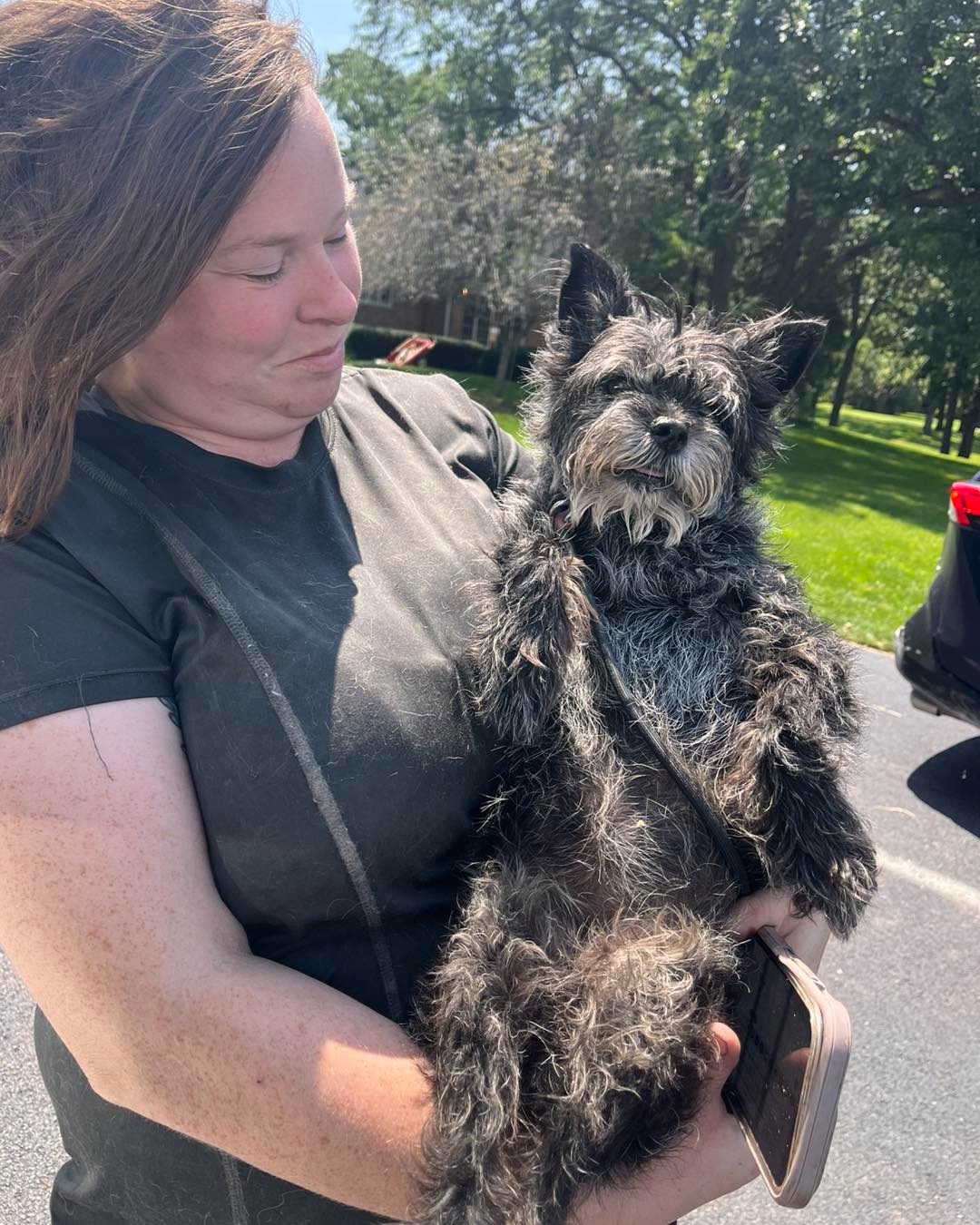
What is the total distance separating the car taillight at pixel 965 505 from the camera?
4680 millimetres

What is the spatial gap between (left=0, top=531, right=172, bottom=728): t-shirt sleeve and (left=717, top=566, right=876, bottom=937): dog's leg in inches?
47.5

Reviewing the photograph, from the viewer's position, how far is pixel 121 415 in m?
1.60

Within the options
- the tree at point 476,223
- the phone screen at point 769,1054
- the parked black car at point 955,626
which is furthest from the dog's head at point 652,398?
the tree at point 476,223

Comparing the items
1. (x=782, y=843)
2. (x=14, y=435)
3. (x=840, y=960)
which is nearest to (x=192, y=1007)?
(x=14, y=435)

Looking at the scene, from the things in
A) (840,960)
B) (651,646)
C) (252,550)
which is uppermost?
(252,550)

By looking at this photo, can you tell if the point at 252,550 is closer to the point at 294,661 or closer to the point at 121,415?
the point at 294,661

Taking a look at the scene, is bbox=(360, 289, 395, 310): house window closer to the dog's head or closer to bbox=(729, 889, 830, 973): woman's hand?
the dog's head

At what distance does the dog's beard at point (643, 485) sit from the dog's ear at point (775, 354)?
0.24 metres

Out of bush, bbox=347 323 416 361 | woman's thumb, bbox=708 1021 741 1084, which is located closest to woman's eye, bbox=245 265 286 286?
woman's thumb, bbox=708 1021 741 1084

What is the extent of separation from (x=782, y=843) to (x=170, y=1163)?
1.26m

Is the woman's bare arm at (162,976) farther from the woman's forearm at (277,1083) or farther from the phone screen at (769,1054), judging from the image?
the phone screen at (769,1054)

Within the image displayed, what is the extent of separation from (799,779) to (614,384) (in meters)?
1.09

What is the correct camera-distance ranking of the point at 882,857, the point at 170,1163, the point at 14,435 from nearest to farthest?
the point at 14,435 < the point at 170,1163 < the point at 882,857

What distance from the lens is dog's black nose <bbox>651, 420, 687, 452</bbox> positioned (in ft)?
7.29
